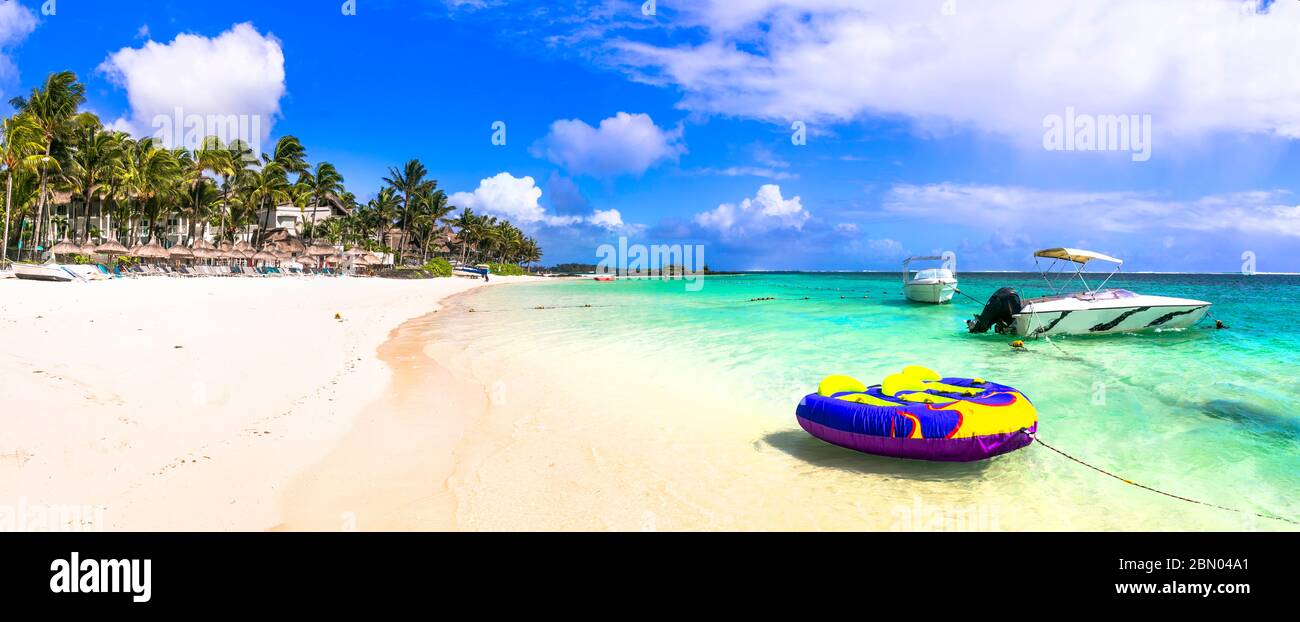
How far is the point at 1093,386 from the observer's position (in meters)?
10.1

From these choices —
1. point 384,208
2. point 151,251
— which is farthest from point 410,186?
point 151,251

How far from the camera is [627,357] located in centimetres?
1277

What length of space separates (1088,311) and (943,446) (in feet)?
47.5

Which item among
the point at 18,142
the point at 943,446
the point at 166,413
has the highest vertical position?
the point at 18,142

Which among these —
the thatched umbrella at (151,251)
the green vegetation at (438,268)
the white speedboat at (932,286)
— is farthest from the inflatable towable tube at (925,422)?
the green vegetation at (438,268)

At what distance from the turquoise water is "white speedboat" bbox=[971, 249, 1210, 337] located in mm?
454

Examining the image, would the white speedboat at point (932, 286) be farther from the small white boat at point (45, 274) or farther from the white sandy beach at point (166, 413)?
the small white boat at point (45, 274)

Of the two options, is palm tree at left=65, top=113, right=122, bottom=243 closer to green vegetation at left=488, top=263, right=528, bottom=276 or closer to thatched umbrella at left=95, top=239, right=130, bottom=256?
thatched umbrella at left=95, top=239, right=130, bottom=256

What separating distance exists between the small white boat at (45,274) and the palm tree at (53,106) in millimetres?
11870

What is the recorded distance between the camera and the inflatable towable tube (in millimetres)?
5527

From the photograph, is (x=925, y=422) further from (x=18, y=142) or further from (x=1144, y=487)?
(x=18, y=142)

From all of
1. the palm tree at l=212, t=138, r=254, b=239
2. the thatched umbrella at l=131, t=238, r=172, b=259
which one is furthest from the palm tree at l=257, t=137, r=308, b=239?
the thatched umbrella at l=131, t=238, r=172, b=259

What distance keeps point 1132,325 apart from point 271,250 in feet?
177
